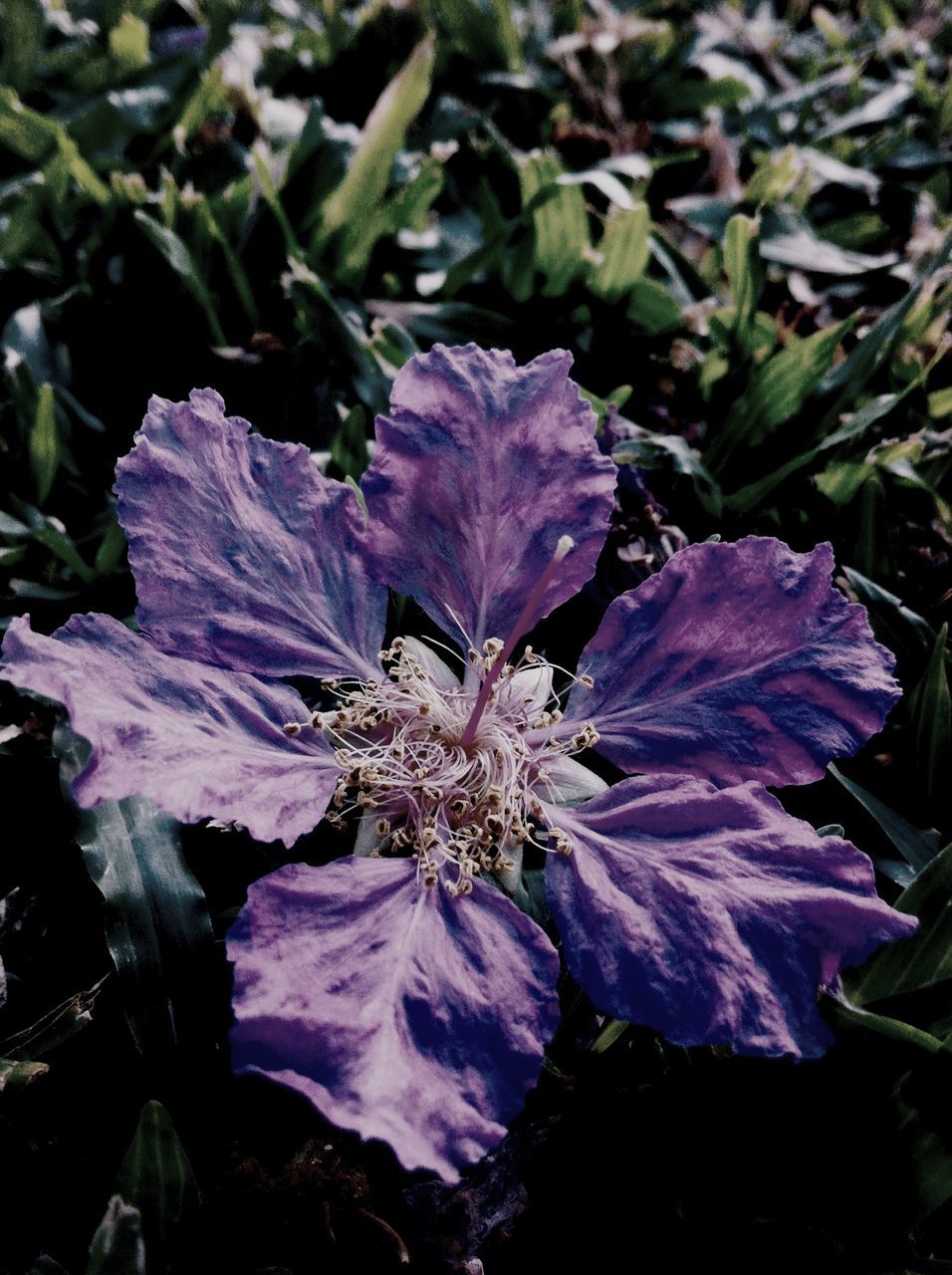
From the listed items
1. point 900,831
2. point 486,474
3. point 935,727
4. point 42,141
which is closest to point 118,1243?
point 486,474

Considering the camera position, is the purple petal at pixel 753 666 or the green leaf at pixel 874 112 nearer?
the purple petal at pixel 753 666

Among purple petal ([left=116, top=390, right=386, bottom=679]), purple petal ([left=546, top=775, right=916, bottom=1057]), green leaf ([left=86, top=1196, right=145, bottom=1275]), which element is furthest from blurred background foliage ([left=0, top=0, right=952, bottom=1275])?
purple petal ([left=116, top=390, right=386, bottom=679])

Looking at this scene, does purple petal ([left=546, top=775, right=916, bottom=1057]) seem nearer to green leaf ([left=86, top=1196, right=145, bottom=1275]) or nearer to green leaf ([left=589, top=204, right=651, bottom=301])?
green leaf ([left=86, top=1196, right=145, bottom=1275])

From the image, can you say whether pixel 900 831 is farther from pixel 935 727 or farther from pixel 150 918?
pixel 150 918

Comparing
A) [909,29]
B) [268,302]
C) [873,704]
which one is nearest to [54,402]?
[268,302]

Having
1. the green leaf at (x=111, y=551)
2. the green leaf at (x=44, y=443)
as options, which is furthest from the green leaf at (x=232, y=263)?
the green leaf at (x=111, y=551)

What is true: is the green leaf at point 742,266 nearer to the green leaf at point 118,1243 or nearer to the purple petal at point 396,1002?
the purple petal at point 396,1002
